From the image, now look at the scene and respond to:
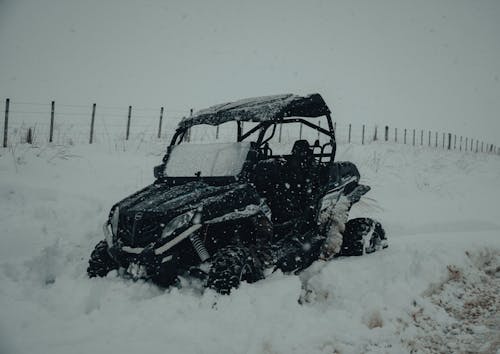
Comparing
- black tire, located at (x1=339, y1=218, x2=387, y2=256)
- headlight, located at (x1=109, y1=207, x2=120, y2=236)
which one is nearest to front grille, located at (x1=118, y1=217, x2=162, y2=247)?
headlight, located at (x1=109, y1=207, x2=120, y2=236)

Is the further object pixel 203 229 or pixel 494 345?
pixel 203 229

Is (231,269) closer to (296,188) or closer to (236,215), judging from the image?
(236,215)

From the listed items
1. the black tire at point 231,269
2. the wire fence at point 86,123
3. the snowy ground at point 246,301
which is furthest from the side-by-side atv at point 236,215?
the wire fence at point 86,123

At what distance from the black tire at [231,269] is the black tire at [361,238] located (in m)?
1.76

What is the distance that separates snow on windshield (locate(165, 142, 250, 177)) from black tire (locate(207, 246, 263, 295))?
0.92 meters

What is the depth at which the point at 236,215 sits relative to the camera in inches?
130

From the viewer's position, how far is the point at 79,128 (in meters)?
14.8

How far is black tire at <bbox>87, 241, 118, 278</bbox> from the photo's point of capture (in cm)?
358

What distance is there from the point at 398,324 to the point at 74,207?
498 centimetres

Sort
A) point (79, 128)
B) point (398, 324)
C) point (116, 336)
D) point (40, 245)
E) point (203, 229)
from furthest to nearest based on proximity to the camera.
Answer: point (79, 128) < point (40, 245) < point (203, 229) < point (398, 324) < point (116, 336)

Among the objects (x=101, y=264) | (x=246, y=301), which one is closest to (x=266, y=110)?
(x=246, y=301)

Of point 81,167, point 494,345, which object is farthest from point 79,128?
point 494,345

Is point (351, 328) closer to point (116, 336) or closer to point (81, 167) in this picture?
point (116, 336)

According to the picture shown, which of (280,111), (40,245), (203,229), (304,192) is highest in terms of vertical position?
(280,111)
